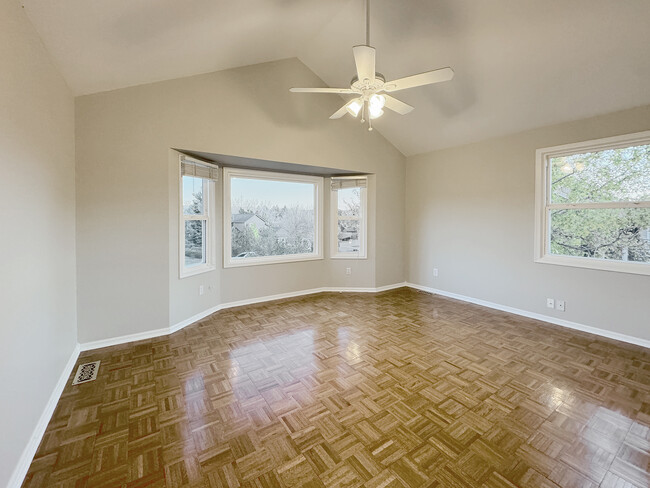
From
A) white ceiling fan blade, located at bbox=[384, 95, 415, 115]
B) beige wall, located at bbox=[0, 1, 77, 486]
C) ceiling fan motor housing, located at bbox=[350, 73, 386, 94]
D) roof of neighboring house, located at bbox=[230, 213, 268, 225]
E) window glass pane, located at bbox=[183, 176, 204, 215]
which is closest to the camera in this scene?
beige wall, located at bbox=[0, 1, 77, 486]

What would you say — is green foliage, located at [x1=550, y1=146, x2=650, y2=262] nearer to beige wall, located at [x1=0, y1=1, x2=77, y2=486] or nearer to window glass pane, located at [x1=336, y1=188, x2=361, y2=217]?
window glass pane, located at [x1=336, y1=188, x2=361, y2=217]

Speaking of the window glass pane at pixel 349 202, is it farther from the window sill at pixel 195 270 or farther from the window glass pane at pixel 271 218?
the window sill at pixel 195 270

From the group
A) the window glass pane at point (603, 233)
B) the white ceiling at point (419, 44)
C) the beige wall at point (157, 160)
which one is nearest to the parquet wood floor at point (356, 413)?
the beige wall at point (157, 160)

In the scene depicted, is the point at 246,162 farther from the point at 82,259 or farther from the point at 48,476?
the point at 48,476

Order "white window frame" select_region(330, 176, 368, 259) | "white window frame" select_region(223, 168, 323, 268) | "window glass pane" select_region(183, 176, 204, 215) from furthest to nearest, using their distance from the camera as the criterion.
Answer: "white window frame" select_region(330, 176, 368, 259) → "white window frame" select_region(223, 168, 323, 268) → "window glass pane" select_region(183, 176, 204, 215)

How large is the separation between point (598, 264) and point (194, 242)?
4.73 meters

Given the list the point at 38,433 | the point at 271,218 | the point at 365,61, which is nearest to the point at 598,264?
the point at 365,61

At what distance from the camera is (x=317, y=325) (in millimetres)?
3469

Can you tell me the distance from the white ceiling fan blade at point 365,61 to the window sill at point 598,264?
10.3 ft

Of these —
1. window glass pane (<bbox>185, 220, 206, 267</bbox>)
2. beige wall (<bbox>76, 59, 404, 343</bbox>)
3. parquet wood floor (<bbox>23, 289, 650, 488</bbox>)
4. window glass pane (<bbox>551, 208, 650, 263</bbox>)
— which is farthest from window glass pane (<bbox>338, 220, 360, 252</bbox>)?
window glass pane (<bbox>551, 208, 650, 263</bbox>)

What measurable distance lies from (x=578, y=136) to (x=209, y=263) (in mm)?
4704

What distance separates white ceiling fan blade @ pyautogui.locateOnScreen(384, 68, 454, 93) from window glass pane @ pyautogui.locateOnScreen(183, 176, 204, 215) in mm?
2541

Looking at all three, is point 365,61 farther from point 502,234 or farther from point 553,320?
point 553,320

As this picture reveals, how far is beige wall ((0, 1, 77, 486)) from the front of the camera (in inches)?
54.7
